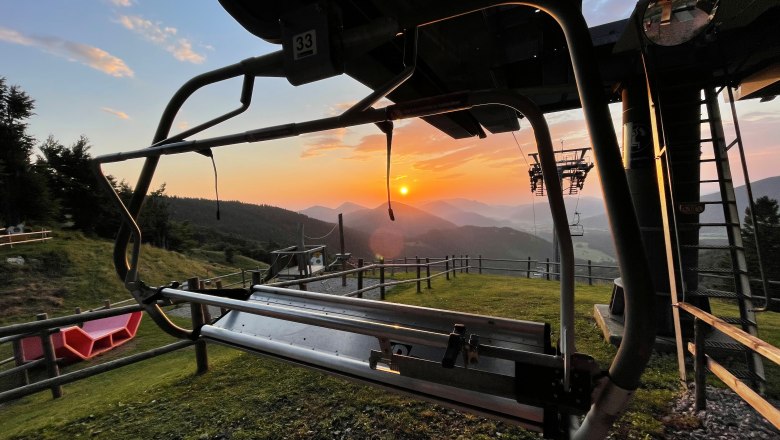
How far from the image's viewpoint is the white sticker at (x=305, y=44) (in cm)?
124

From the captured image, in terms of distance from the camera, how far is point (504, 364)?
1360 mm

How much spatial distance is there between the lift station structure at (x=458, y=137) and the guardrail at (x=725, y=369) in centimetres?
67

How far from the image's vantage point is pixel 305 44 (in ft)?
4.15

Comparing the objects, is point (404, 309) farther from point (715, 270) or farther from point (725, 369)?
point (715, 270)

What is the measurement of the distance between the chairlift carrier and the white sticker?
1 centimetres

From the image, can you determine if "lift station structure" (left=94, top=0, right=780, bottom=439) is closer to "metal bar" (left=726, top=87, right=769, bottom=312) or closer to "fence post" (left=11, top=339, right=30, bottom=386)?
"metal bar" (left=726, top=87, right=769, bottom=312)

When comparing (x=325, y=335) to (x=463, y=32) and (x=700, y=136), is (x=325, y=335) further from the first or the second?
(x=700, y=136)

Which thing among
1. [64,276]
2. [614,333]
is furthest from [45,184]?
[614,333]

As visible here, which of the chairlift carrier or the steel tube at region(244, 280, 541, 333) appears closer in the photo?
the chairlift carrier

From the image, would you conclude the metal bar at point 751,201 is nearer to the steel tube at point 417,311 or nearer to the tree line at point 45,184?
the steel tube at point 417,311

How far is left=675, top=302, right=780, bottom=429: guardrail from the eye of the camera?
7.07ft

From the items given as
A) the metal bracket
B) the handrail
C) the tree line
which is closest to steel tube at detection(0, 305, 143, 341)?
the metal bracket

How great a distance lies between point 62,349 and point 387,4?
33.9 ft

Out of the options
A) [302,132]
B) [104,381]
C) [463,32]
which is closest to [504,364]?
[302,132]
